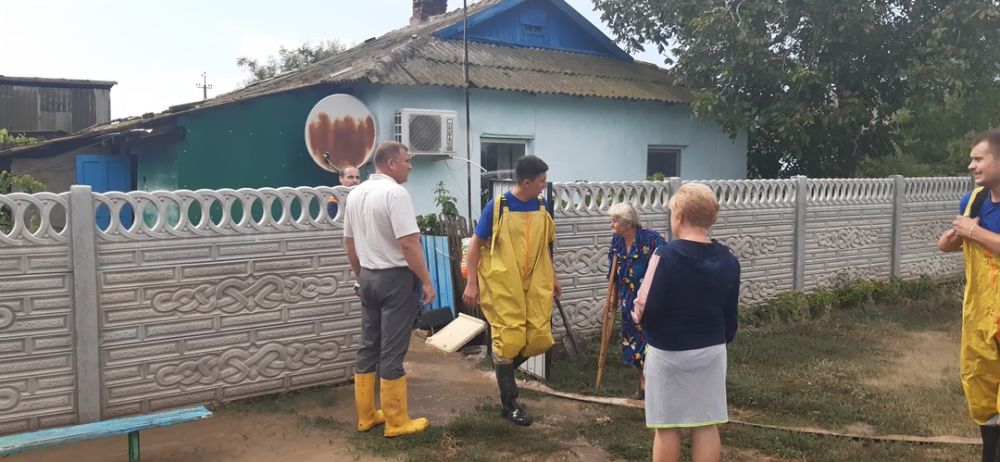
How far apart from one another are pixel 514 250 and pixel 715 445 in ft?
5.57

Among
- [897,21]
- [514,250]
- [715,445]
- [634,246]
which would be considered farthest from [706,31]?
[715,445]

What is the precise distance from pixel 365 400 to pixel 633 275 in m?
1.94

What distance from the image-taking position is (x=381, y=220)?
423 centimetres

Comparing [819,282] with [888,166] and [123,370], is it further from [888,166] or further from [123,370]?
[123,370]

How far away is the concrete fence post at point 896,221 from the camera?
364 inches

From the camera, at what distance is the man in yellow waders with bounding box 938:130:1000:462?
3348 mm

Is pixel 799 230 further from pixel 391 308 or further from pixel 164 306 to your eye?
pixel 164 306

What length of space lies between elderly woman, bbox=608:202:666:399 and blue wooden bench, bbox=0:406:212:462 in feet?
8.90

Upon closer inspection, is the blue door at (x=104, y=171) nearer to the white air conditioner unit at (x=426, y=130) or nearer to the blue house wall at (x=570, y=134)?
the blue house wall at (x=570, y=134)

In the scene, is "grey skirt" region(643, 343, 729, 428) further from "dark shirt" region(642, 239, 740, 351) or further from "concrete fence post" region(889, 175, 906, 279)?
"concrete fence post" region(889, 175, 906, 279)

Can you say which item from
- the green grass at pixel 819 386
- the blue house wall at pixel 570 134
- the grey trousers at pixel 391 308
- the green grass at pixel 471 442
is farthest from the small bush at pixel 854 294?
the grey trousers at pixel 391 308

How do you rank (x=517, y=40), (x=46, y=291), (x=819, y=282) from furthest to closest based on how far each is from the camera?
(x=517, y=40) < (x=819, y=282) < (x=46, y=291)

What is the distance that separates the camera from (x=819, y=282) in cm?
850

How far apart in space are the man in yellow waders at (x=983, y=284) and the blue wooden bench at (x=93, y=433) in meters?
3.92
